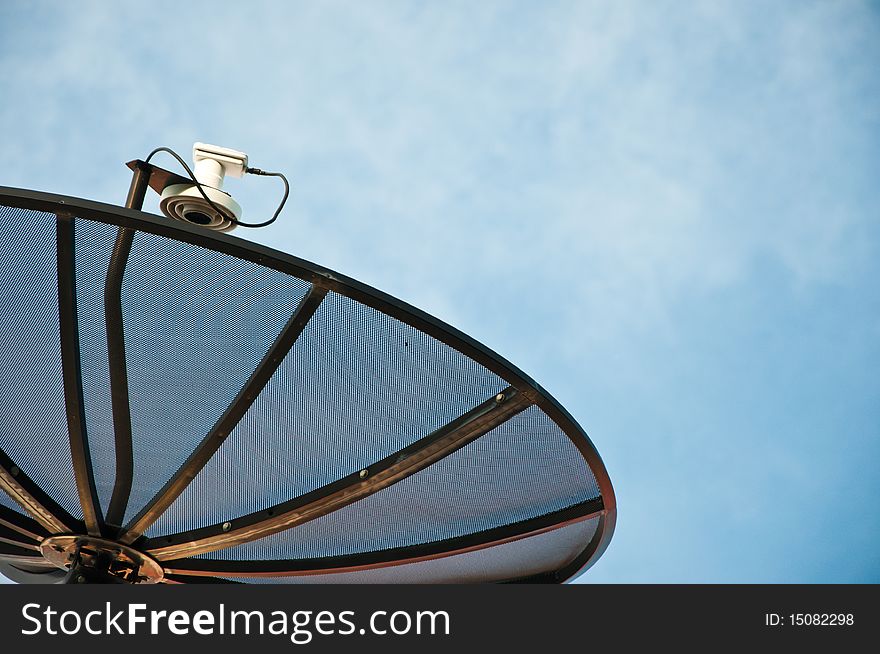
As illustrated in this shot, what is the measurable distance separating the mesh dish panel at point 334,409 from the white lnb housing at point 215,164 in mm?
1312

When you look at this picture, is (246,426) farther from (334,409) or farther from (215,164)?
(215,164)

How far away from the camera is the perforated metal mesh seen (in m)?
4.92

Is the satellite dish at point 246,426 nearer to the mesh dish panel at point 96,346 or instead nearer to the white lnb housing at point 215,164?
the mesh dish panel at point 96,346

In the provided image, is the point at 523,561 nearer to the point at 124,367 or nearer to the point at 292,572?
the point at 292,572

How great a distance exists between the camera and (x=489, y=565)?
23.8 ft

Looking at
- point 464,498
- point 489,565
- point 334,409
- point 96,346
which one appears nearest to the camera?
point 96,346

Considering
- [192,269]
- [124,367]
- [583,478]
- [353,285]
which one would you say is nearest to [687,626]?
[583,478]

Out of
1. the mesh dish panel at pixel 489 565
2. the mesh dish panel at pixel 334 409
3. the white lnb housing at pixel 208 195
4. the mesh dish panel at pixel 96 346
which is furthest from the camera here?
the mesh dish panel at pixel 489 565

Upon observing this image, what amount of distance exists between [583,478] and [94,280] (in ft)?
10.4

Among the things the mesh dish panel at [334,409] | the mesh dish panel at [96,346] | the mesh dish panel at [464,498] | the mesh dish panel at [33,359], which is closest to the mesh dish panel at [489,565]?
the mesh dish panel at [464,498]

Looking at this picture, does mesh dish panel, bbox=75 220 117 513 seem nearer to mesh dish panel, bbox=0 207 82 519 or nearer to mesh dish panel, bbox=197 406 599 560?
mesh dish panel, bbox=0 207 82 519

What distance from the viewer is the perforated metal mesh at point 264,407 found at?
4922 mm

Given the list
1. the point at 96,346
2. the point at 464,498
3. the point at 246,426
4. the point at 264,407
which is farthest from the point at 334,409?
the point at 96,346

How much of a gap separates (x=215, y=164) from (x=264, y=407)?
5.13 ft
